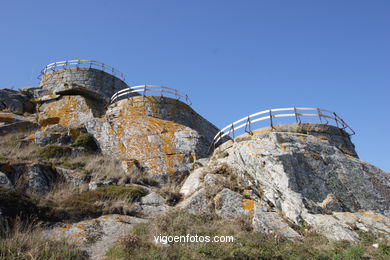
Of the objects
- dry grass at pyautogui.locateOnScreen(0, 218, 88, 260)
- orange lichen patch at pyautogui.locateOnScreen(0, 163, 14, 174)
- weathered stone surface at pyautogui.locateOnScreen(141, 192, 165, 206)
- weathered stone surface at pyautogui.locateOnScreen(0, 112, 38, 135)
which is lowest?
dry grass at pyautogui.locateOnScreen(0, 218, 88, 260)

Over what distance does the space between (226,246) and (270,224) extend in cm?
201

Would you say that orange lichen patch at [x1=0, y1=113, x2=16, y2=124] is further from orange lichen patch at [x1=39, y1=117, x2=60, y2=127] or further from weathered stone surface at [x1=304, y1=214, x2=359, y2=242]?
weathered stone surface at [x1=304, y1=214, x2=359, y2=242]

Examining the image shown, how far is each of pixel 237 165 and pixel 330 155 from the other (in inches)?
122

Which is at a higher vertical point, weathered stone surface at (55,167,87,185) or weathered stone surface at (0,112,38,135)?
weathered stone surface at (0,112,38,135)

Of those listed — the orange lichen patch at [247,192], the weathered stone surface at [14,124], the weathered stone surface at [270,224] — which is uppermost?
the weathered stone surface at [14,124]

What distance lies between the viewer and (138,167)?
1271 centimetres

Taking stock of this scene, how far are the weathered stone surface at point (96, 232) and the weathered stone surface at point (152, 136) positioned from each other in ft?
16.3

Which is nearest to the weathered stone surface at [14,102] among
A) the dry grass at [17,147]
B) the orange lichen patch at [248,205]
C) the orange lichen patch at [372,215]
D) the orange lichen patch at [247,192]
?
the dry grass at [17,147]

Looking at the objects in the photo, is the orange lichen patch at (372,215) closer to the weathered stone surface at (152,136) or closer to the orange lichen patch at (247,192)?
the orange lichen patch at (247,192)

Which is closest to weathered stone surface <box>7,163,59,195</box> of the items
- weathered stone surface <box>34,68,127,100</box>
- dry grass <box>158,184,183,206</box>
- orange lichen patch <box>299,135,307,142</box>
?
dry grass <box>158,184,183,206</box>

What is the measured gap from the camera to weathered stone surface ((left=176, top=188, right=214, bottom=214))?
8719mm

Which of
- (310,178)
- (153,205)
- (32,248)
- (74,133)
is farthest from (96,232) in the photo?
(74,133)

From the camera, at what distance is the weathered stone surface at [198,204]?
8.72 metres

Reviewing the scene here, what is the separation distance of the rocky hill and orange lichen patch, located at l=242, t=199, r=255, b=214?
0.09ft
